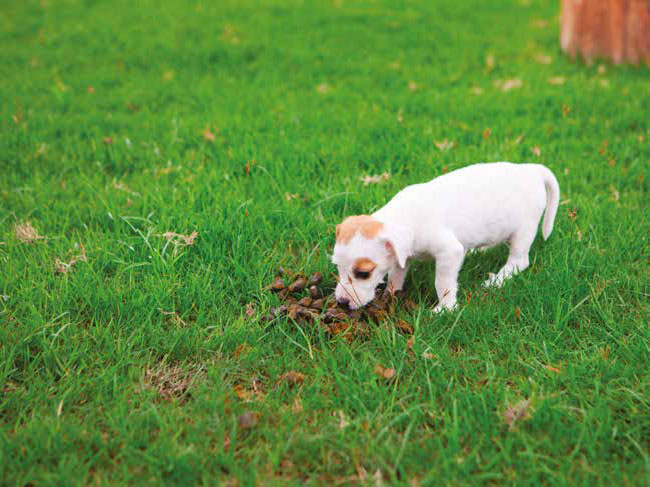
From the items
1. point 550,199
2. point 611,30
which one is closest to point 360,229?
point 550,199

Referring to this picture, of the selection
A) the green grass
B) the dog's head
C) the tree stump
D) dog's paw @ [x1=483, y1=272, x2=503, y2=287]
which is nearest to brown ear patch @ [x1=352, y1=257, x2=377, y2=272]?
the dog's head

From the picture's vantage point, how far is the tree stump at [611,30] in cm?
691

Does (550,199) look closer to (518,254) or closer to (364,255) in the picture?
(518,254)

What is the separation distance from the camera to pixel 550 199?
3707 mm

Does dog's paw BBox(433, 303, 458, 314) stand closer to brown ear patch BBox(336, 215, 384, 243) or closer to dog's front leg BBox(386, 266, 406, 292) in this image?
dog's front leg BBox(386, 266, 406, 292)

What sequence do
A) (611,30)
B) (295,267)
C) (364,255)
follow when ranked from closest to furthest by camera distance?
(364,255)
(295,267)
(611,30)

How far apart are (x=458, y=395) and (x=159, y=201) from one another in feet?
8.64

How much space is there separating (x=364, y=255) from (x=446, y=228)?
0.59 m

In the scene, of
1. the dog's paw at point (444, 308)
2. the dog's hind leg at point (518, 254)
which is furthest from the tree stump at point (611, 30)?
the dog's paw at point (444, 308)

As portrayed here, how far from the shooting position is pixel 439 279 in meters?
3.14

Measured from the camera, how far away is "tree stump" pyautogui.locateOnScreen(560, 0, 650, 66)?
6.91 metres

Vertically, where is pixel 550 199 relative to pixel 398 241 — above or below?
below

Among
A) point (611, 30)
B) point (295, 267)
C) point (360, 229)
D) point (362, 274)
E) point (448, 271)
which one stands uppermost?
point (611, 30)

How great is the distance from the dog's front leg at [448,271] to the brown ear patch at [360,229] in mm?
443
